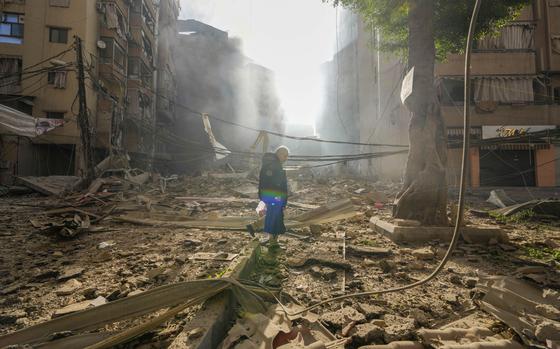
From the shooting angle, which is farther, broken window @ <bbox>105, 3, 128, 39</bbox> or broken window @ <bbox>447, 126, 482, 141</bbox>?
broken window @ <bbox>105, 3, 128, 39</bbox>

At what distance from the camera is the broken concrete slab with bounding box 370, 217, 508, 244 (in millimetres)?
5176

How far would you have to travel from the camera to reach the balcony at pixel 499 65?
17.7m

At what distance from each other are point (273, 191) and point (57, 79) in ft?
71.6

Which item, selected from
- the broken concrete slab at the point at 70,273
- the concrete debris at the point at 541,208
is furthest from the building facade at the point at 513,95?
the broken concrete slab at the point at 70,273

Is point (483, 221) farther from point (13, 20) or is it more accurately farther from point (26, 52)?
point (13, 20)

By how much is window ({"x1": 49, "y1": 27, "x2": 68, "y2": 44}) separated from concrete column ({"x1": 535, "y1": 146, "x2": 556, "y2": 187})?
3130 cm

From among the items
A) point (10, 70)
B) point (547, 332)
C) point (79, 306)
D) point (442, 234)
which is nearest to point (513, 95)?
point (442, 234)

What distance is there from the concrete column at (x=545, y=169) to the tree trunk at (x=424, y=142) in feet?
51.6

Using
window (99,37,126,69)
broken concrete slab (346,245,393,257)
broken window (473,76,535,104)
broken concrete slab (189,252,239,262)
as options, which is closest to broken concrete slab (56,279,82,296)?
broken concrete slab (189,252,239,262)

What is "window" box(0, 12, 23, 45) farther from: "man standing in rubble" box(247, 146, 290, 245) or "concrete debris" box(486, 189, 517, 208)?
"concrete debris" box(486, 189, 517, 208)

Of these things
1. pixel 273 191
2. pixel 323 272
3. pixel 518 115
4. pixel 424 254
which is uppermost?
pixel 518 115

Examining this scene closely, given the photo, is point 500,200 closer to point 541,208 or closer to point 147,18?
point 541,208

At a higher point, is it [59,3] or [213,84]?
[213,84]

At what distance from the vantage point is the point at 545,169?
16.7 metres
